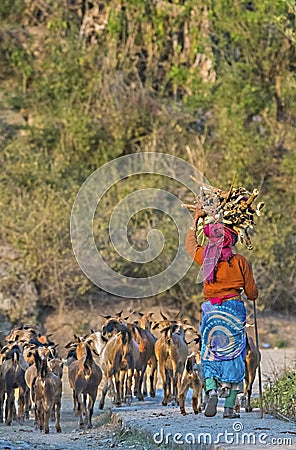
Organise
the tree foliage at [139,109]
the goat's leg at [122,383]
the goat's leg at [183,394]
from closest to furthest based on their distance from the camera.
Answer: the goat's leg at [183,394], the goat's leg at [122,383], the tree foliage at [139,109]

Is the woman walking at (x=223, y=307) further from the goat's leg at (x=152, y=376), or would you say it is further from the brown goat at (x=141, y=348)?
the goat's leg at (x=152, y=376)

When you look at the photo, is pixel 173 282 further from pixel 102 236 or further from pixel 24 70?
pixel 24 70

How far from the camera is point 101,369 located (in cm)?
1166

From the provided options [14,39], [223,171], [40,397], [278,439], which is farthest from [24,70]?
[278,439]

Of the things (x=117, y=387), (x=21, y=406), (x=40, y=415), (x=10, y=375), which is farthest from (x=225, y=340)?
(x=21, y=406)

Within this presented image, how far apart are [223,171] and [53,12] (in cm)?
944

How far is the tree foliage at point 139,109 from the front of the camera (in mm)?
19797

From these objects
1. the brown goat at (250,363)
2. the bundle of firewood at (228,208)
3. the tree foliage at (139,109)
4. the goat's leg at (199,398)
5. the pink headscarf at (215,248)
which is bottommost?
the goat's leg at (199,398)

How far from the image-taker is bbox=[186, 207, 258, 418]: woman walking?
9.09m

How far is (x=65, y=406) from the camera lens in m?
12.9

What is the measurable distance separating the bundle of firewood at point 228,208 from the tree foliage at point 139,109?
33.8ft

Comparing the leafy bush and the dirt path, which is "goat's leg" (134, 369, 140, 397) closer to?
the dirt path

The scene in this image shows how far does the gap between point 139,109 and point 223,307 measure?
1645 cm

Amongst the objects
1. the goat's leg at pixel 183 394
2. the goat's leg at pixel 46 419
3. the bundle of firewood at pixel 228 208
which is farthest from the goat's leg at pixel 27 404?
the bundle of firewood at pixel 228 208
